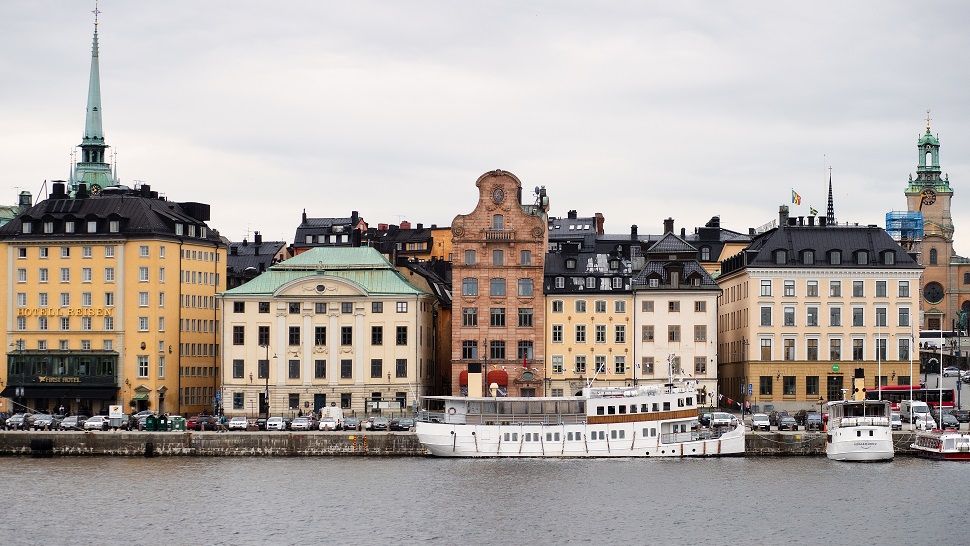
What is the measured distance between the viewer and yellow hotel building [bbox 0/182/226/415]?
167 metres

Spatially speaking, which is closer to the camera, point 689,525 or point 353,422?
point 689,525

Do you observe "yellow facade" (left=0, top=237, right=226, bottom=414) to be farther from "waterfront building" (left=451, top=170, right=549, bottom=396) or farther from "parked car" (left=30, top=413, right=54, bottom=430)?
"waterfront building" (left=451, top=170, right=549, bottom=396)

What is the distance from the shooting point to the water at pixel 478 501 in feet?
318

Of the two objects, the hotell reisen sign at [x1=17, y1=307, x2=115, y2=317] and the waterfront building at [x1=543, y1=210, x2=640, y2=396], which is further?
the hotell reisen sign at [x1=17, y1=307, x2=115, y2=317]

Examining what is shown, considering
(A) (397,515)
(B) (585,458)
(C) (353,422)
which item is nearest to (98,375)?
(C) (353,422)

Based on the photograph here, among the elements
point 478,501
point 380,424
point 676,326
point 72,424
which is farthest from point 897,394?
point 72,424

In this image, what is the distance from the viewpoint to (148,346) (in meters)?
168

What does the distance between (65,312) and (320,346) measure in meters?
23.7

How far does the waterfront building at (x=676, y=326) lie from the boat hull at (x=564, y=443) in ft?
88.9

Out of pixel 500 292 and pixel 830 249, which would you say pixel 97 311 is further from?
pixel 830 249

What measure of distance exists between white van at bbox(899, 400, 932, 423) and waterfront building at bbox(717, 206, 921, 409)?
22.0ft

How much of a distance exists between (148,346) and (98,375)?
5057 mm

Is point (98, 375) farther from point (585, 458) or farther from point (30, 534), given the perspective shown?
point (30, 534)

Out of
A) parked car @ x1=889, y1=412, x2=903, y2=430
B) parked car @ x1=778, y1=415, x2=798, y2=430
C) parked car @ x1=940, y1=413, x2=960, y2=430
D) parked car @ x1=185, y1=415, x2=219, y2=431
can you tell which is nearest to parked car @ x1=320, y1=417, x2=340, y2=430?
parked car @ x1=185, y1=415, x2=219, y2=431
